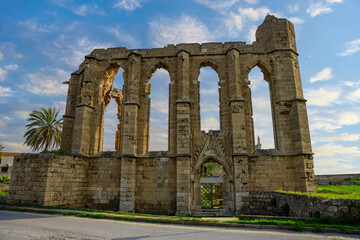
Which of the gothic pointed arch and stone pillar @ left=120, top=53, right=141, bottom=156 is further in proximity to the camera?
stone pillar @ left=120, top=53, right=141, bottom=156

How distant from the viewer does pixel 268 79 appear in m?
15.2

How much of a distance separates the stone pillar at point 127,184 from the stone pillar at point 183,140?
2701 mm

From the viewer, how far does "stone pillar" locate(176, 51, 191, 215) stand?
12.5 metres

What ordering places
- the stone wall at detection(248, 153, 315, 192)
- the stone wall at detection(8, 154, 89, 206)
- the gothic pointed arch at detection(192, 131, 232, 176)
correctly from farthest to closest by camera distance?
the gothic pointed arch at detection(192, 131, 232, 176) < the stone wall at detection(248, 153, 315, 192) < the stone wall at detection(8, 154, 89, 206)

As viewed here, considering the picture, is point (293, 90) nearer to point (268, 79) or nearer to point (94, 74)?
point (268, 79)

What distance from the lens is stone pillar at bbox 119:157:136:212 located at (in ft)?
41.5

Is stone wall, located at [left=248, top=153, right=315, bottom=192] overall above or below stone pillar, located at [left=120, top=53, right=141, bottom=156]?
below

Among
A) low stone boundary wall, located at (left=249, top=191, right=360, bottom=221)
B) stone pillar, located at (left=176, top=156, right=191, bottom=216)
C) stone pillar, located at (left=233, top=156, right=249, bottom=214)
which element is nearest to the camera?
low stone boundary wall, located at (left=249, top=191, right=360, bottom=221)

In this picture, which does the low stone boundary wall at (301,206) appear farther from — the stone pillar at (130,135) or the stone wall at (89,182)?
the stone pillar at (130,135)

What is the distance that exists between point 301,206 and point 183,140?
22.7ft

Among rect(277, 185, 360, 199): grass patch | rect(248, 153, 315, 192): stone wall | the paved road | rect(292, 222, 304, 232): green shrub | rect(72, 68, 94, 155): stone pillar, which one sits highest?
rect(72, 68, 94, 155): stone pillar

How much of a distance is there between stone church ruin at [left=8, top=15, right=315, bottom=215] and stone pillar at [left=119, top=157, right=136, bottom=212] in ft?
0.19

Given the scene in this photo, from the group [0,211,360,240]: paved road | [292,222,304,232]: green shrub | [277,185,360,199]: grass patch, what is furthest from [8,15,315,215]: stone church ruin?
[292,222,304,232]: green shrub

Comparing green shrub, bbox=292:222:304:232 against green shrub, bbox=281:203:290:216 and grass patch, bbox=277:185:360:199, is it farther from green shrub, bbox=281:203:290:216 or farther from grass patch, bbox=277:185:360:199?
green shrub, bbox=281:203:290:216
